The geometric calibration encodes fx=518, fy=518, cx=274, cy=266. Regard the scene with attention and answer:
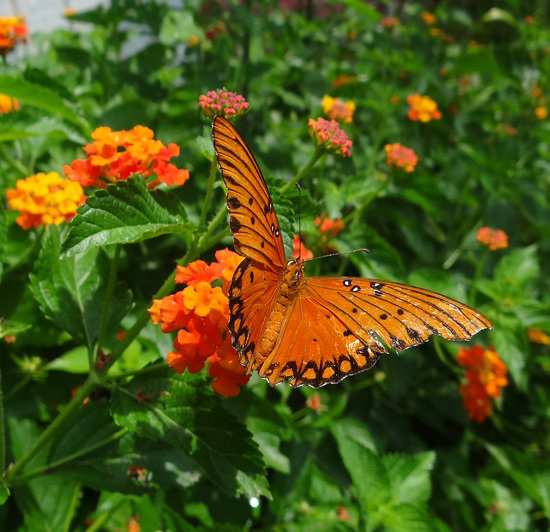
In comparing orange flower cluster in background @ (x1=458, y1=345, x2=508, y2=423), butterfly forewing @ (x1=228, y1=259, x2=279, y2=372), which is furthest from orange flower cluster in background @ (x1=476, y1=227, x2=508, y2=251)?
butterfly forewing @ (x1=228, y1=259, x2=279, y2=372)

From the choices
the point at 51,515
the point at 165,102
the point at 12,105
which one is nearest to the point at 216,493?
the point at 51,515

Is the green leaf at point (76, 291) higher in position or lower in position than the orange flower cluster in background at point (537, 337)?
higher

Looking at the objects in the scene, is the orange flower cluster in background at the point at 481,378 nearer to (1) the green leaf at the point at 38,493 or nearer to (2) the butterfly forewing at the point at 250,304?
(2) the butterfly forewing at the point at 250,304

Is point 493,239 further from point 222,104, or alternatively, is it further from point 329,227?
point 222,104

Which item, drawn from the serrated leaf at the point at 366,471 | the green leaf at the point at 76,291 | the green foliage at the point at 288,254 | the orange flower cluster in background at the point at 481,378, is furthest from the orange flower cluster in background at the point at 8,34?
the orange flower cluster in background at the point at 481,378

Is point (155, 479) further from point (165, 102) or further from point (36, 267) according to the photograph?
point (165, 102)
